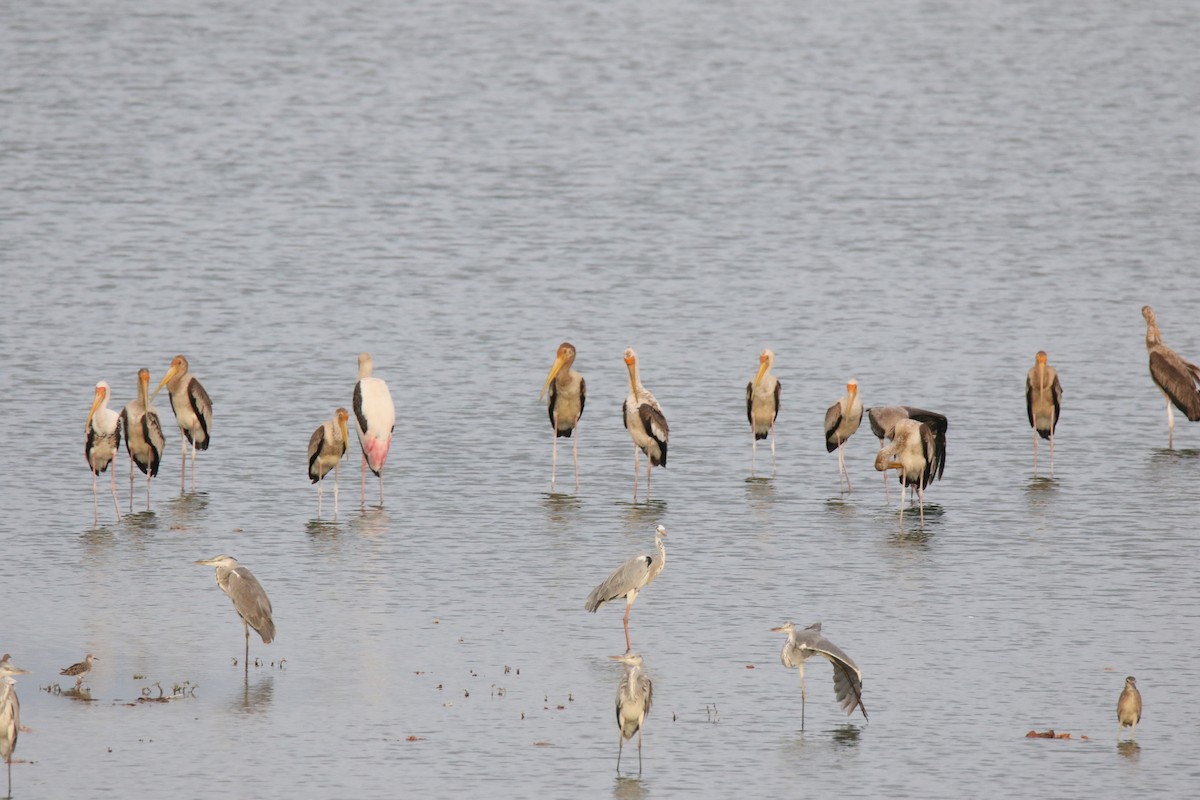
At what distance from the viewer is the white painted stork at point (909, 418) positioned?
19203 millimetres

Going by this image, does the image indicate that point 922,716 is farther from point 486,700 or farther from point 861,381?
point 861,381

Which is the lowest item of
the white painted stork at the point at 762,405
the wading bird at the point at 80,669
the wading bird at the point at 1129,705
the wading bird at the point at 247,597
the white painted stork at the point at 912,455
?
the wading bird at the point at 1129,705

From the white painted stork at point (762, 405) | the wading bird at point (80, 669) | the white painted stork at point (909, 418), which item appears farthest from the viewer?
the white painted stork at point (762, 405)

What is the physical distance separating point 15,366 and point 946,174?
75.2 feet

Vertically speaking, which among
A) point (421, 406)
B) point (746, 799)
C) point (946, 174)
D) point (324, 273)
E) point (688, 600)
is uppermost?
point (946, 174)

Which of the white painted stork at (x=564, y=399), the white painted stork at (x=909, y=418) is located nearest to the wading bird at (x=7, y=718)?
the white painted stork at (x=909, y=418)

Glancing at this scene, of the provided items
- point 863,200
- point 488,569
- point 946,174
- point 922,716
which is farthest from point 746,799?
point 946,174

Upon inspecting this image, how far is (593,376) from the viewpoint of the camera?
2697cm

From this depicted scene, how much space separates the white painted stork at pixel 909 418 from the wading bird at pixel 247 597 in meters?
7.35

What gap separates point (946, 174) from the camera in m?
43.4

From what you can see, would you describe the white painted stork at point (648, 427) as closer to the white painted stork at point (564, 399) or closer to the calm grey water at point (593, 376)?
the calm grey water at point (593, 376)

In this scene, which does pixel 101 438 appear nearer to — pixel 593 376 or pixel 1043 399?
pixel 593 376

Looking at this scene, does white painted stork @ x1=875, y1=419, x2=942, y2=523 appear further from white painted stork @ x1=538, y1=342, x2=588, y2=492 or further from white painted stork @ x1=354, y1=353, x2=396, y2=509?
white painted stork @ x1=354, y1=353, x2=396, y2=509

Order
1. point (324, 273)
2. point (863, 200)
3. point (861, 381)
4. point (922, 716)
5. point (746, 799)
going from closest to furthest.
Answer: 1. point (746, 799)
2. point (922, 716)
3. point (861, 381)
4. point (324, 273)
5. point (863, 200)
